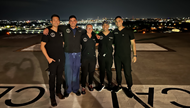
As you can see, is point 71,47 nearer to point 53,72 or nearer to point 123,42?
point 53,72

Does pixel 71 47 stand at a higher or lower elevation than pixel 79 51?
higher

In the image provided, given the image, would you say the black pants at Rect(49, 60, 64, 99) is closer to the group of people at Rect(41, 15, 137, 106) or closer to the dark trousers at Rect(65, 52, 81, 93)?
the group of people at Rect(41, 15, 137, 106)

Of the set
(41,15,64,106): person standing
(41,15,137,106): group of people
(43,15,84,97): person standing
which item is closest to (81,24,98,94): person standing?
(41,15,137,106): group of people

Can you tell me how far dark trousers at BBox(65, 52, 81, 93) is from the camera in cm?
A: 343

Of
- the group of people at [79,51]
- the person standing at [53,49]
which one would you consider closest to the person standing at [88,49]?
the group of people at [79,51]

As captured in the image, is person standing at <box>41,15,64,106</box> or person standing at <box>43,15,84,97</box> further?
person standing at <box>43,15,84,97</box>

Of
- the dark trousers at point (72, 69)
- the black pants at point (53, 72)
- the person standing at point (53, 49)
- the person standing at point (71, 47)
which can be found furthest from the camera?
the dark trousers at point (72, 69)

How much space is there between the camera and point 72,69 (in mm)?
3574

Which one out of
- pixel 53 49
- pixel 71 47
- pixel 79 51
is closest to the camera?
pixel 53 49

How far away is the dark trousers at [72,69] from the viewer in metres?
3.43

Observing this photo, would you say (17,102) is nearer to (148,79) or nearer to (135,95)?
(135,95)

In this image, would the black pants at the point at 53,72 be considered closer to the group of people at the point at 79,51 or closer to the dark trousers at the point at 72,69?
the group of people at the point at 79,51

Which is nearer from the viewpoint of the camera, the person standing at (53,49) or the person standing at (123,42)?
the person standing at (53,49)

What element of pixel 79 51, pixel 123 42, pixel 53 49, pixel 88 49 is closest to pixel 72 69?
pixel 79 51
